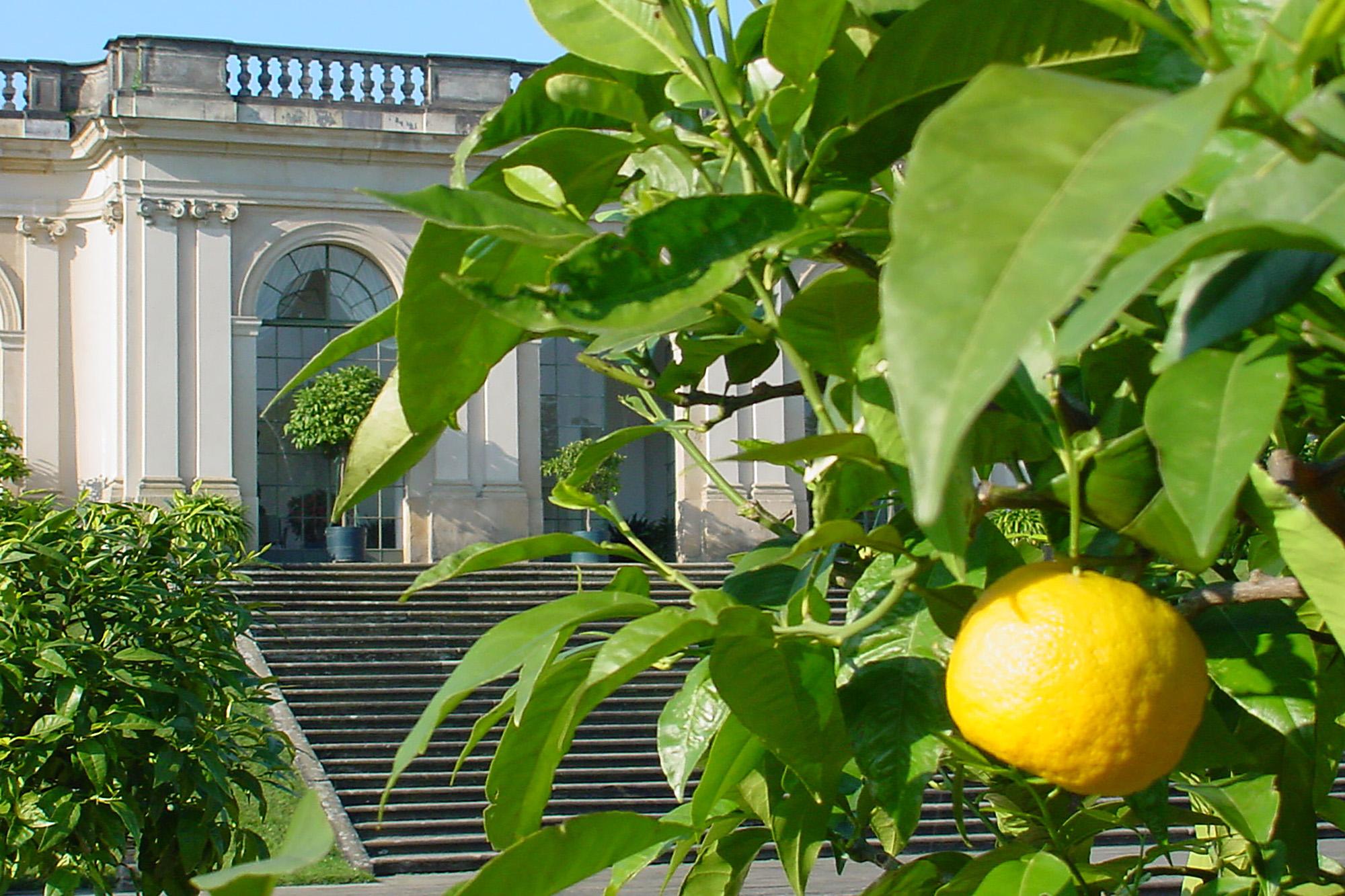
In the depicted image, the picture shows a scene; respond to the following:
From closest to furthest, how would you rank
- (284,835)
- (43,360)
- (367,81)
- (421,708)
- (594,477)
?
Result: (284,835) < (421,708) < (594,477) < (43,360) < (367,81)

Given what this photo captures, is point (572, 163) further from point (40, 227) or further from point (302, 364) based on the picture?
point (40, 227)

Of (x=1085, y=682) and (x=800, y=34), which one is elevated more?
(x=800, y=34)

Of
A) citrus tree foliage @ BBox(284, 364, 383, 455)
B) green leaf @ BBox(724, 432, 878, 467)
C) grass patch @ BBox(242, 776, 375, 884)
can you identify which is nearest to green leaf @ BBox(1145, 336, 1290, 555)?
green leaf @ BBox(724, 432, 878, 467)

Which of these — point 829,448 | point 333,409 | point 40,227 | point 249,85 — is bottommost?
point 829,448

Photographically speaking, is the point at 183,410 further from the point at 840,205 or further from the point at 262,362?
the point at 840,205

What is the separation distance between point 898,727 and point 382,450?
28 centimetres

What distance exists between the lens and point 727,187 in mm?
660

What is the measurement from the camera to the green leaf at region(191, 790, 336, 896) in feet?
1.51

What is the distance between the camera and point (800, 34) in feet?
2.05

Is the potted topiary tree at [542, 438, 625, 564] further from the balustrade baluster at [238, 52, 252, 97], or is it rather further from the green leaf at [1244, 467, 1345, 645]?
the green leaf at [1244, 467, 1345, 645]

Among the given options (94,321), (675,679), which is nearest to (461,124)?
(94,321)

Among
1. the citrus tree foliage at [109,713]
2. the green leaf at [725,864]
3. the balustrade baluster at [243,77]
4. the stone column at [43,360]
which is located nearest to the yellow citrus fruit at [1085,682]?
the green leaf at [725,864]

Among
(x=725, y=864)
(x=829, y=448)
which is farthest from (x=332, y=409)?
(x=829, y=448)

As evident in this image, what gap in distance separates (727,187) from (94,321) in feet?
53.6
